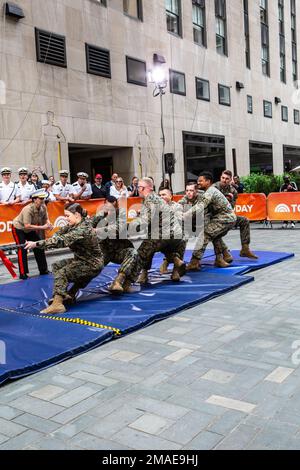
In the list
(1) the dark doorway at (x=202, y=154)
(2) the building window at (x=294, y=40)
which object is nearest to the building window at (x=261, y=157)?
(1) the dark doorway at (x=202, y=154)

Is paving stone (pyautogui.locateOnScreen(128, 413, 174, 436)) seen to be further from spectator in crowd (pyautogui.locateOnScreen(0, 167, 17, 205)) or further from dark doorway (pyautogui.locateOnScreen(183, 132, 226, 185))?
dark doorway (pyautogui.locateOnScreen(183, 132, 226, 185))

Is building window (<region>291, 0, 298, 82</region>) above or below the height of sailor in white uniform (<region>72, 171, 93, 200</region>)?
above

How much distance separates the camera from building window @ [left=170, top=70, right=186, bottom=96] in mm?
21219

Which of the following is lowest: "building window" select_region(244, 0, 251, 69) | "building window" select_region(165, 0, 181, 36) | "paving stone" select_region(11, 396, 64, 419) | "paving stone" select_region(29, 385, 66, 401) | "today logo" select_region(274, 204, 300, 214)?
"paving stone" select_region(11, 396, 64, 419)

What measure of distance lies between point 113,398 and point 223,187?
21.3ft

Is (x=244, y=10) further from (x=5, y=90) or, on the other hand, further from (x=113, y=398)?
(x=113, y=398)

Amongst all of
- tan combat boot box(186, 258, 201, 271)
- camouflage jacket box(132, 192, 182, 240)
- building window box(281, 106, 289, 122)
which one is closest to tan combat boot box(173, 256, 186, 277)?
camouflage jacket box(132, 192, 182, 240)

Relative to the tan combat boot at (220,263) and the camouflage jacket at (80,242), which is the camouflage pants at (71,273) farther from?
the tan combat boot at (220,263)

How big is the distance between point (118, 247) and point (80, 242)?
1013 mm

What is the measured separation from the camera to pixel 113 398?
3496 millimetres

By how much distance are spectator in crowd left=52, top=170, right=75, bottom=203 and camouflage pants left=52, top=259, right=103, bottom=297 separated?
577 centimetres

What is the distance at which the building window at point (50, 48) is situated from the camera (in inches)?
588

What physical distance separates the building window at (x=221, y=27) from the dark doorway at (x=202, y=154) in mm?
4929

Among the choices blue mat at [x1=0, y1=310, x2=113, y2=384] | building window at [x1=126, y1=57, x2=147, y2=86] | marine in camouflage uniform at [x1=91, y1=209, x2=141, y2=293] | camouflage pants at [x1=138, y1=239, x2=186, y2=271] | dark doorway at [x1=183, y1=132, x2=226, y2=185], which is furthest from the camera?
dark doorway at [x1=183, y1=132, x2=226, y2=185]
